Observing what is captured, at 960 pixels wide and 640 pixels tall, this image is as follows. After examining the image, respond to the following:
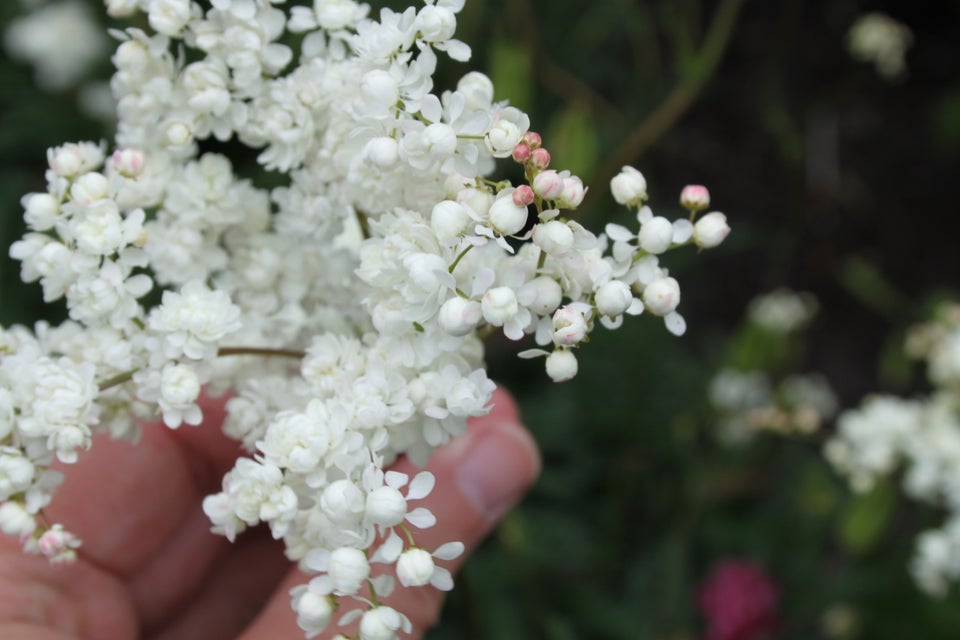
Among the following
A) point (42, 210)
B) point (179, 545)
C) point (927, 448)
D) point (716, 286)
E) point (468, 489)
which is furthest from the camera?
point (716, 286)

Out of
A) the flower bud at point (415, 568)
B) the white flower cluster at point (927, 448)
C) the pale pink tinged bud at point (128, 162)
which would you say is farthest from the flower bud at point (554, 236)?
the white flower cluster at point (927, 448)

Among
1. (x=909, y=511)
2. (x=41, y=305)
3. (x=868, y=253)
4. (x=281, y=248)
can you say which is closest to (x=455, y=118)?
(x=281, y=248)

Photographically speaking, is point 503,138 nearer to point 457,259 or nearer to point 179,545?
point 457,259

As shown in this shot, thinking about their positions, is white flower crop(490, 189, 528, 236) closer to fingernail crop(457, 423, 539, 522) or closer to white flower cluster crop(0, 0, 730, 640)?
white flower cluster crop(0, 0, 730, 640)

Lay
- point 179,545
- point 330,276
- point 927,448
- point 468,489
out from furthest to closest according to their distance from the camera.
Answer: point 927,448 < point 179,545 < point 468,489 < point 330,276

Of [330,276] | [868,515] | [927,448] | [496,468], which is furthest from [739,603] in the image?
[330,276]

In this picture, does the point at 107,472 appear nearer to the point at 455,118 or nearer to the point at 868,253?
the point at 455,118

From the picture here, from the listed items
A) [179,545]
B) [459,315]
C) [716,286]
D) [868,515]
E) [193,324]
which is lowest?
[179,545]
